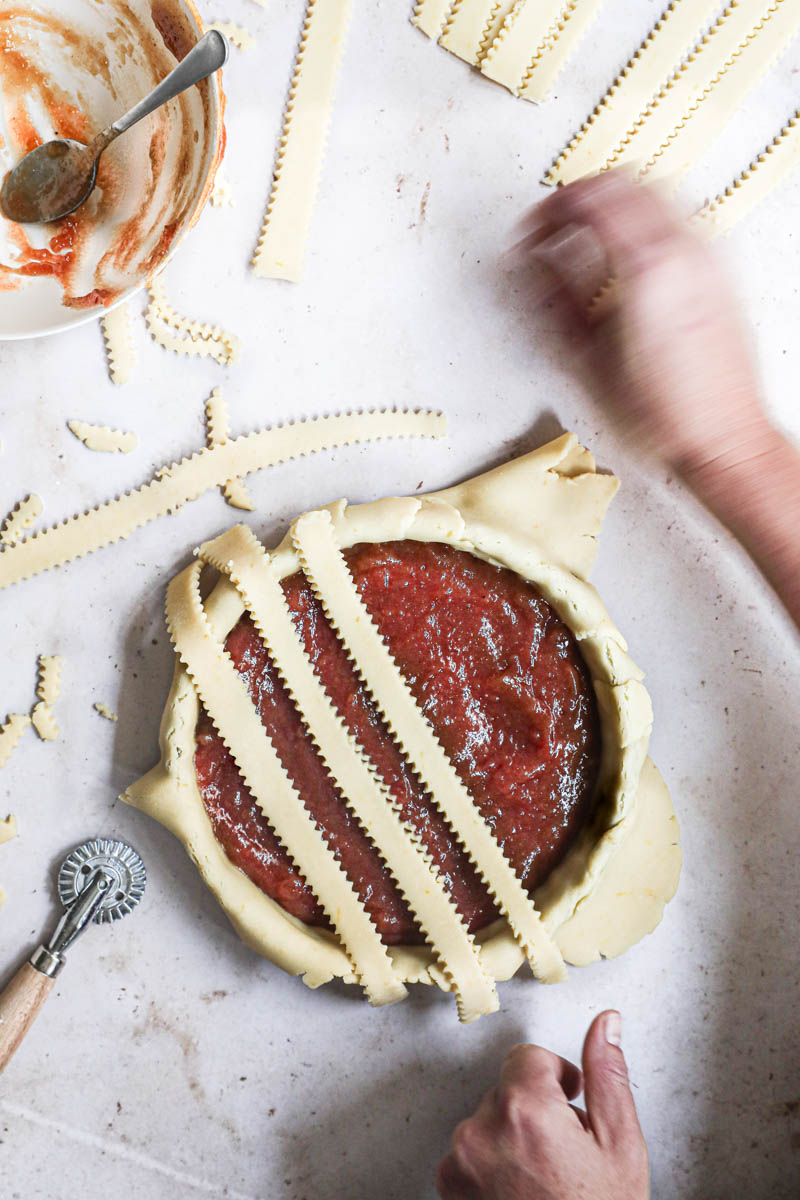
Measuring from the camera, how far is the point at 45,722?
6.74ft

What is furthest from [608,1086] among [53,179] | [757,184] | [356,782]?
[53,179]

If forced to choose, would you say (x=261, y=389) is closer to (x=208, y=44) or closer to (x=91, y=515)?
(x=91, y=515)

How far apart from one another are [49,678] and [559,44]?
1.87m

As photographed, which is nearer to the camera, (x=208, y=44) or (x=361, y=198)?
(x=208, y=44)

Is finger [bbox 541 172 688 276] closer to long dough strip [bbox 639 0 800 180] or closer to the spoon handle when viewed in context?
long dough strip [bbox 639 0 800 180]

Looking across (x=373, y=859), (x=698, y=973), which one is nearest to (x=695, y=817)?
(x=698, y=973)

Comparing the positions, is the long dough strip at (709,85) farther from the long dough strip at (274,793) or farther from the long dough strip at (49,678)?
the long dough strip at (49,678)

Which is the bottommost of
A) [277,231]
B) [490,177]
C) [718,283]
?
[277,231]

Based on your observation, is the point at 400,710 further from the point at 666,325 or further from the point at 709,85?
the point at 709,85

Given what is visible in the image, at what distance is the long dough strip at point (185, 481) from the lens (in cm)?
205

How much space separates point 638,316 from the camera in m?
1.77

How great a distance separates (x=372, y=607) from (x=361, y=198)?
98 centimetres

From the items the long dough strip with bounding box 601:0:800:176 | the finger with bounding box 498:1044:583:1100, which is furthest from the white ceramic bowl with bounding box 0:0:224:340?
the finger with bounding box 498:1044:583:1100

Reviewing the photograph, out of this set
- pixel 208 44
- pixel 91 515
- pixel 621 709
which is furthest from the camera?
pixel 91 515
